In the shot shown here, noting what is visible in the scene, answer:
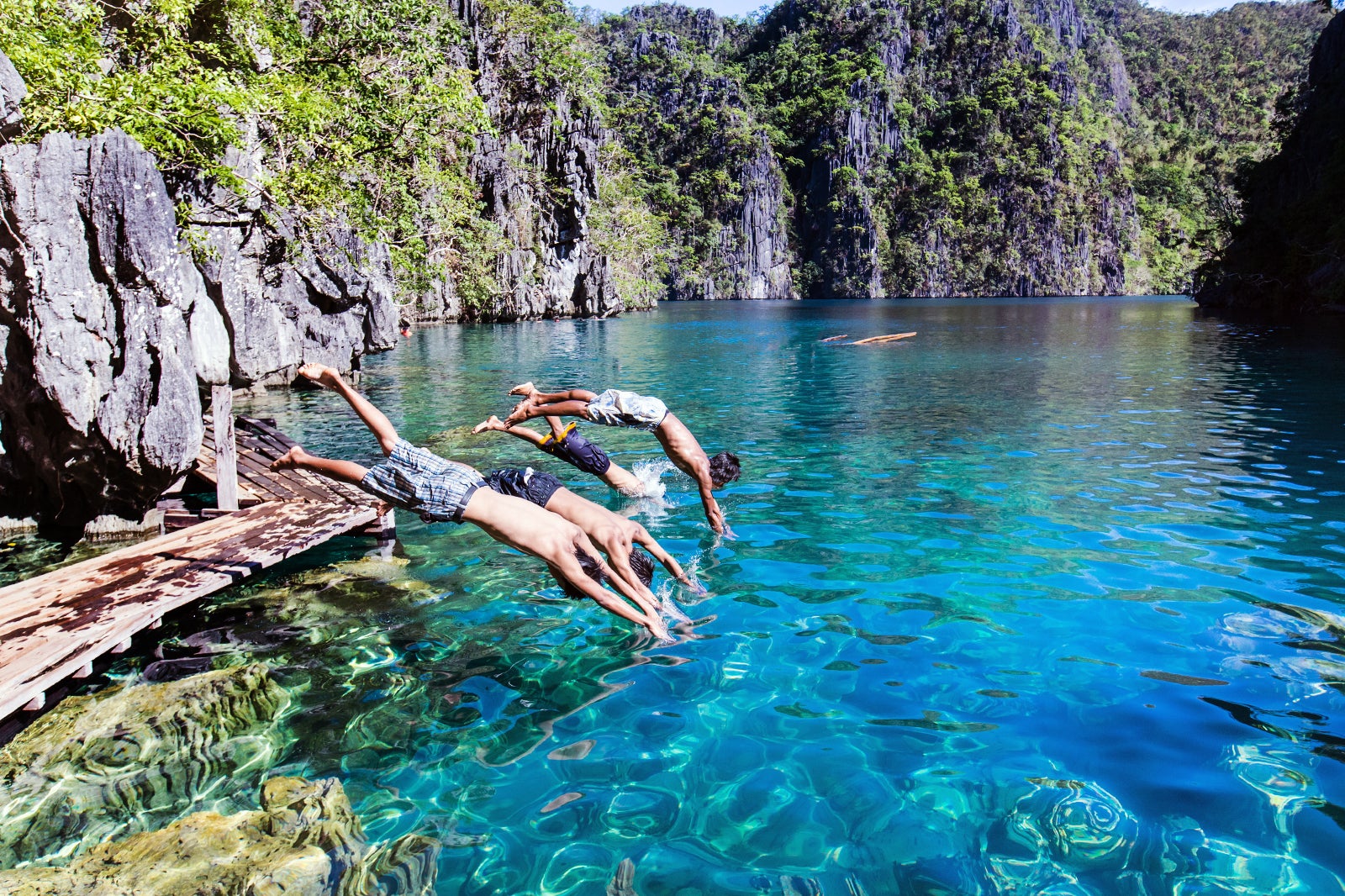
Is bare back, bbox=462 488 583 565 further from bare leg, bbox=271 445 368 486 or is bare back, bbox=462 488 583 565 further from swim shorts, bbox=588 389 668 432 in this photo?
swim shorts, bbox=588 389 668 432

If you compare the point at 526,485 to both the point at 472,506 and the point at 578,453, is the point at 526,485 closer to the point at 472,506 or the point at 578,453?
the point at 472,506

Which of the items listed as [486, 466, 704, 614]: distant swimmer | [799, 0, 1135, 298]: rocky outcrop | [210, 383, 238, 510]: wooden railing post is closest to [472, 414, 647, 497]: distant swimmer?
[486, 466, 704, 614]: distant swimmer

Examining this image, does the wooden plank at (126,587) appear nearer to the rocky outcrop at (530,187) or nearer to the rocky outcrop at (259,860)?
the rocky outcrop at (259,860)

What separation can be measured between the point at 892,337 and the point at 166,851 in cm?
3578

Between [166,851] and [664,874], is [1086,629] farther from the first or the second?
[166,851]

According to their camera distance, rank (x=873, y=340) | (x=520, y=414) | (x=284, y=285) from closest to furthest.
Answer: (x=520, y=414), (x=284, y=285), (x=873, y=340)

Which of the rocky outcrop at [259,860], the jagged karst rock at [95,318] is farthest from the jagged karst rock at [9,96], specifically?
the rocky outcrop at [259,860]

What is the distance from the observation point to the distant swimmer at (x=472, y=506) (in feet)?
18.5

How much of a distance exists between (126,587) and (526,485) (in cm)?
321

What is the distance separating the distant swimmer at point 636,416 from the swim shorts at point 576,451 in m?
0.71

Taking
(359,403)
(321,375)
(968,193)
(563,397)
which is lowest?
(563,397)

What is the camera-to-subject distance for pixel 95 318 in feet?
21.9

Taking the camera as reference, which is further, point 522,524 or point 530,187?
point 530,187

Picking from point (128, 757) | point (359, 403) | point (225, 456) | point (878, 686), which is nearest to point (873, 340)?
point (225, 456)
